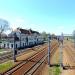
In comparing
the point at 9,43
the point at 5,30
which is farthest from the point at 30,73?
the point at 5,30

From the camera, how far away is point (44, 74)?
76.5ft

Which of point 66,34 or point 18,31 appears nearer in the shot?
point 66,34

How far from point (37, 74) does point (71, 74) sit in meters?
4.65

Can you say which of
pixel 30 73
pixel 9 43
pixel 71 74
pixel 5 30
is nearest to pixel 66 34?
pixel 71 74

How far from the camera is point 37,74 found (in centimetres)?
2317

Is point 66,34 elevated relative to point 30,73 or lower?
elevated

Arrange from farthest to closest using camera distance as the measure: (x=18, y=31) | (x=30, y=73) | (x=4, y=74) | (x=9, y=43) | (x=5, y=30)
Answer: (x=5, y=30), (x=18, y=31), (x=9, y=43), (x=30, y=73), (x=4, y=74)

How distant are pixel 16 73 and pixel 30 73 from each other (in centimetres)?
184

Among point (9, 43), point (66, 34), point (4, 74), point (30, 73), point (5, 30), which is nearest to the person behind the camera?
point (4, 74)

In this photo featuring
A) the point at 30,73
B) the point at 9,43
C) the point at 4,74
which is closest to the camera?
the point at 4,74

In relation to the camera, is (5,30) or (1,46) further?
(5,30)

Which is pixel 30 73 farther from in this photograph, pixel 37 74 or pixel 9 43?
pixel 9 43

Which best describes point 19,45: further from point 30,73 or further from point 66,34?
point 30,73

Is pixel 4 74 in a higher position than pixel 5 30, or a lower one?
lower
